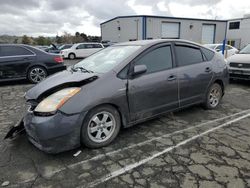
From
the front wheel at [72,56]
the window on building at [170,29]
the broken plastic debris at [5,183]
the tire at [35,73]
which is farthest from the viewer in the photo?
the window on building at [170,29]

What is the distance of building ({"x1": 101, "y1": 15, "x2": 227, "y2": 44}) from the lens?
30.1 metres

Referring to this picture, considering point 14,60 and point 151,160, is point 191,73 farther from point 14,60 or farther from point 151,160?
point 14,60

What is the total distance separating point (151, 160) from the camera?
9.14 feet

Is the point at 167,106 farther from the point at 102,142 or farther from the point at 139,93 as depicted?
the point at 102,142

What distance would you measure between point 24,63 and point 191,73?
580cm

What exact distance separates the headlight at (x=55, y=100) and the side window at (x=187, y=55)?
6.85 feet

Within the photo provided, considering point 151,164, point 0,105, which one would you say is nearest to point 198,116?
point 151,164

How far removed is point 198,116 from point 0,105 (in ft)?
15.2

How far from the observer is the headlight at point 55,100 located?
270cm

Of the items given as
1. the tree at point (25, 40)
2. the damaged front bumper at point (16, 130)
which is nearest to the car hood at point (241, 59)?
the damaged front bumper at point (16, 130)

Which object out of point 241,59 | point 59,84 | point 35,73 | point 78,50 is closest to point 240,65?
point 241,59

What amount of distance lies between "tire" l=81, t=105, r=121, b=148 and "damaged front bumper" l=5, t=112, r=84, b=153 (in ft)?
0.42

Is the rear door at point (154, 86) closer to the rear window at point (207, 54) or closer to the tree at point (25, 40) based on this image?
the rear window at point (207, 54)

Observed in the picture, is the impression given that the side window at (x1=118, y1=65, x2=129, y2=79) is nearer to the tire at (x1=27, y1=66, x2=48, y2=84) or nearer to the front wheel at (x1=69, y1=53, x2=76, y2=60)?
the tire at (x1=27, y1=66, x2=48, y2=84)
